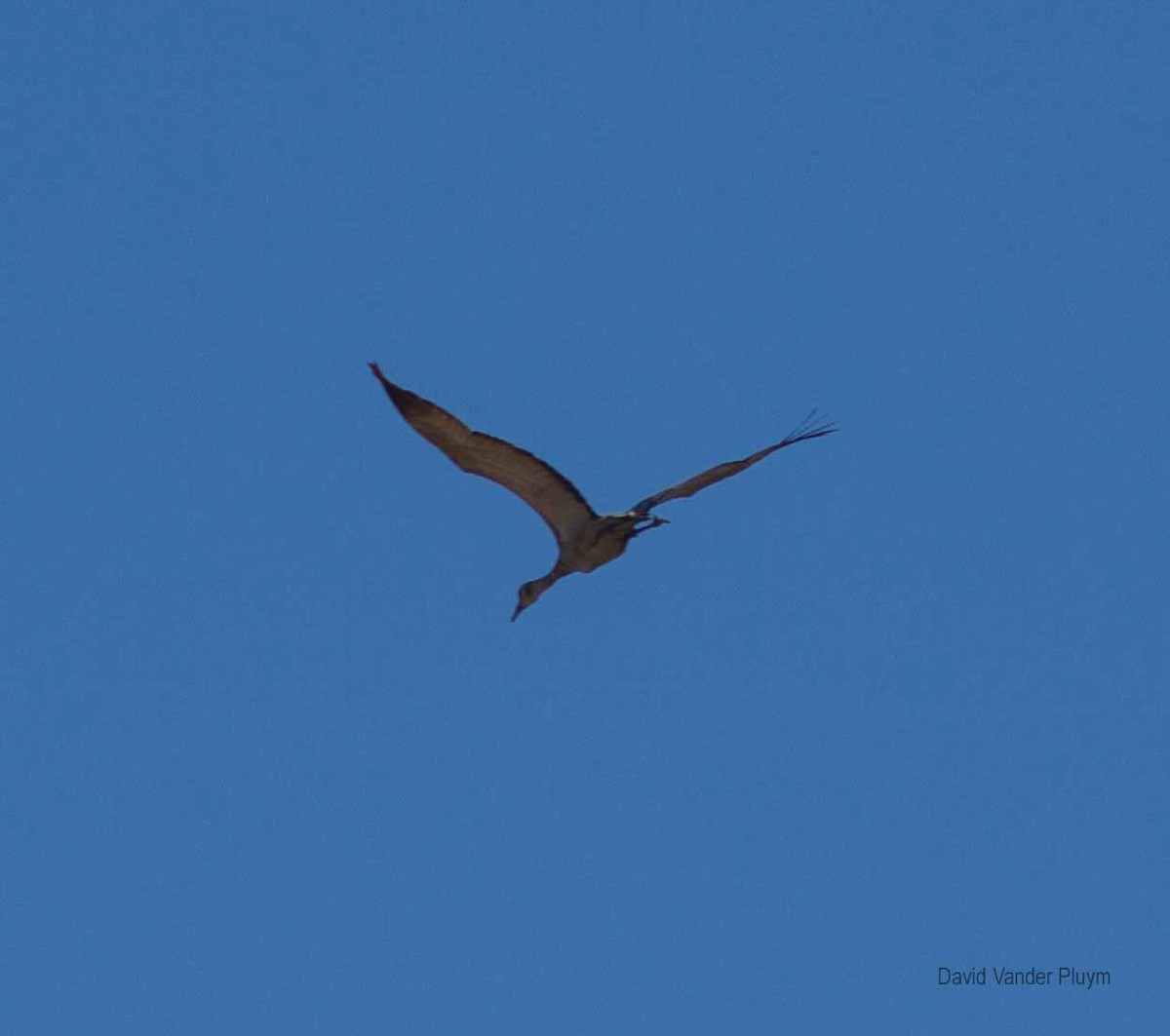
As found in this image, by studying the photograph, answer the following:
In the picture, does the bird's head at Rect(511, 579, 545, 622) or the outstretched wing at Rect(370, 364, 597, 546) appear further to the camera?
the bird's head at Rect(511, 579, 545, 622)

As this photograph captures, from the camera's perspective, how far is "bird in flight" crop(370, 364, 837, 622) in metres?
25.8

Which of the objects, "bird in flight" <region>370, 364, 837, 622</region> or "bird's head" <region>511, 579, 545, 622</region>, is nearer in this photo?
"bird in flight" <region>370, 364, 837, 622</region>

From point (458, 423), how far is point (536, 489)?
2040mm

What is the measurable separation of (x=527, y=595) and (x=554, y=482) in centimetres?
387

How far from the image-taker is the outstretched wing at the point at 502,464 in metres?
25.6

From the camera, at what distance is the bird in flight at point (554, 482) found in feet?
84.5

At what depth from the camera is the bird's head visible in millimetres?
30531

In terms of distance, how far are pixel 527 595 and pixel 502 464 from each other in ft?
14.4

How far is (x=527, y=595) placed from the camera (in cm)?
3084

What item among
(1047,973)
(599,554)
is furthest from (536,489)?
(1047,973)

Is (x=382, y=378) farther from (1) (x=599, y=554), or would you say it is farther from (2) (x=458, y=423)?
(1) (x=599, y=554)

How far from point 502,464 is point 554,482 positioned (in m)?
0.79

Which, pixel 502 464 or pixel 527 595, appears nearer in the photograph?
pixel 502 464

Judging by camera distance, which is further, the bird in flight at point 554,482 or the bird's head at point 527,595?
the bird's head at point 527,595
